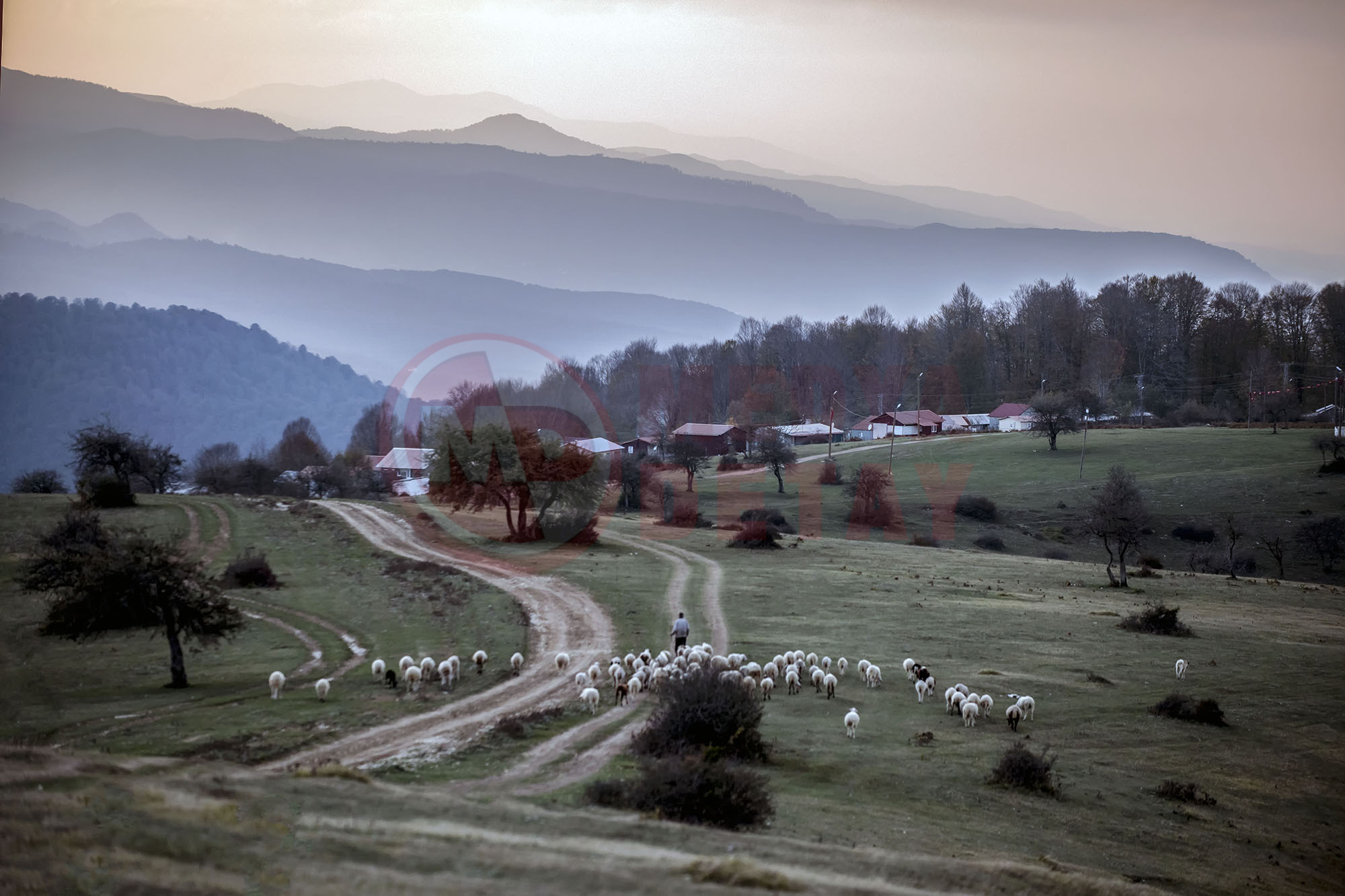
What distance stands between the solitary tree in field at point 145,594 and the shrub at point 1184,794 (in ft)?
87.1

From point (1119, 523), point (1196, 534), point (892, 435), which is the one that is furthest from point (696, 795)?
point (892, 435)

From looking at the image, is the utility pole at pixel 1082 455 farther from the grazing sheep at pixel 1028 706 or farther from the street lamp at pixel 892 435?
the grazing sheep at pixel 1028 706

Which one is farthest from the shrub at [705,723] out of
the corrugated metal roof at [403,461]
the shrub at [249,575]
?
the corrugated metal roof at [403,461]

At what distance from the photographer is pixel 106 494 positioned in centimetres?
6206

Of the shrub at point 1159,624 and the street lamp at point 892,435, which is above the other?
the street lamp at point 892,435

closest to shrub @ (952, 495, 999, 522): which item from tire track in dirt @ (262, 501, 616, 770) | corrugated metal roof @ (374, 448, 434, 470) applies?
tire track in dirt @ (262, 501, 616, 770)

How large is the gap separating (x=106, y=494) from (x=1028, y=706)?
61134 millimetres

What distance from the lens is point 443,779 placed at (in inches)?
731

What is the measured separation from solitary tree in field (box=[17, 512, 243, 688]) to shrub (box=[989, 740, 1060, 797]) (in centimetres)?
2293

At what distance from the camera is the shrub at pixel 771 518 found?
75.0 metres

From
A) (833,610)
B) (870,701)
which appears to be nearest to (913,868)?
(870,701)

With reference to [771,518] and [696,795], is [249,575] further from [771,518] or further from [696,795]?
[771,518]

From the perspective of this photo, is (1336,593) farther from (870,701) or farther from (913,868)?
(913,868)

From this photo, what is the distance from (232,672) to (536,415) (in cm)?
8173
